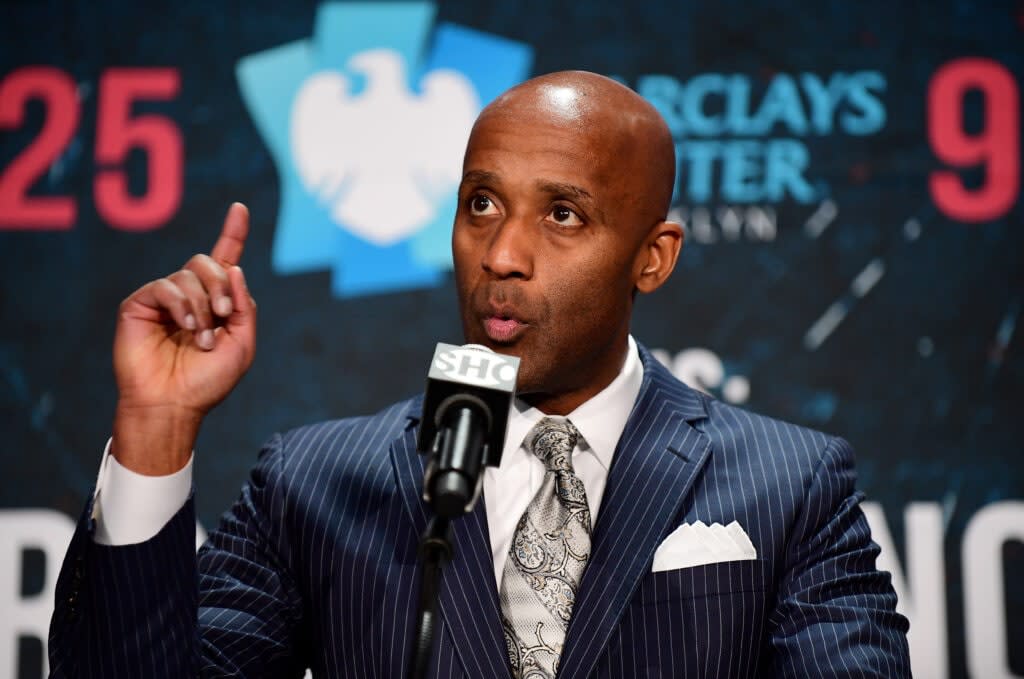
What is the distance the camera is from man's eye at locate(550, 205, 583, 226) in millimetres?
1781

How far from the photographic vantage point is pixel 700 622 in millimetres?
1714

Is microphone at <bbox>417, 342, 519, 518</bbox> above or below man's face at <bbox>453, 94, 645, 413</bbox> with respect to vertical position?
below

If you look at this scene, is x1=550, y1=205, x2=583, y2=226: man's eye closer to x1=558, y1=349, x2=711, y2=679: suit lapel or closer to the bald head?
the bald head

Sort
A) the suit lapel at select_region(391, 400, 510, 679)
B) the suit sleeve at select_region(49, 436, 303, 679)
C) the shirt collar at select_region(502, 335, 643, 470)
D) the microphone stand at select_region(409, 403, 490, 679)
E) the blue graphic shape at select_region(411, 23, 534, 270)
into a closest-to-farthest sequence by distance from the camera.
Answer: the microphone stand at select_region(409, 403, 490, 679), the suit sleeve at select_region(49, 436, 303, 679), the suit lapel at select_region(391, 400, 510, 679), the shirt collar at select_region(502, 335, 643, 470), the blue graphic shape at select_region(411, 23, 534, 270)

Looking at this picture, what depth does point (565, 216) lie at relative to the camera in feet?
5.87

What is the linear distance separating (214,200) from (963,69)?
6.50 feet

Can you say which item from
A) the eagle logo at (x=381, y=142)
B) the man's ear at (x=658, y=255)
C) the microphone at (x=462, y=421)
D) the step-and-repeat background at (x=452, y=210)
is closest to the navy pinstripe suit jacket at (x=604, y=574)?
the man's ear at (x=658, y=255)

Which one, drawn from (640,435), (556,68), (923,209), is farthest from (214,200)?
(923,209)

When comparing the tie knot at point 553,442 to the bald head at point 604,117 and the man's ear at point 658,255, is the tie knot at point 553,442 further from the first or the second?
the bald head at point 604,117

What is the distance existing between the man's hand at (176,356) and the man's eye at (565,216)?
52 centimetres

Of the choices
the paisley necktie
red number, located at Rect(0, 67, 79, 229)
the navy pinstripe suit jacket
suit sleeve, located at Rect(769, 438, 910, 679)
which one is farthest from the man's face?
red number, located at Rect(0, 67, 79, 229)

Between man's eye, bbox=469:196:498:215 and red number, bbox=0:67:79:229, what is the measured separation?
162cm

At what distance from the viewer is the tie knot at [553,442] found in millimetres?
1817

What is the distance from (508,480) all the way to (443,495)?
0.76 m
